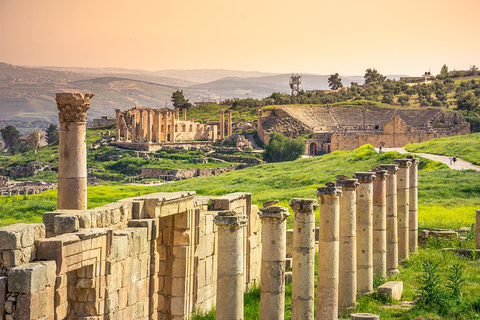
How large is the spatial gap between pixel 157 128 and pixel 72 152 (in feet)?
308

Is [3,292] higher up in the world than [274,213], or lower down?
lower down

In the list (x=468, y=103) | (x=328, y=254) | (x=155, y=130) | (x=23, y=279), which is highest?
(x=468, y=103)

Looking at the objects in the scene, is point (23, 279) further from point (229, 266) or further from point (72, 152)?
point (72, 152)

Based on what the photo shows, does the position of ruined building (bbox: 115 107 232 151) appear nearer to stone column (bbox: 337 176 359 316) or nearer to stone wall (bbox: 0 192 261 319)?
stone wall (bbox: 0 192 261 319)

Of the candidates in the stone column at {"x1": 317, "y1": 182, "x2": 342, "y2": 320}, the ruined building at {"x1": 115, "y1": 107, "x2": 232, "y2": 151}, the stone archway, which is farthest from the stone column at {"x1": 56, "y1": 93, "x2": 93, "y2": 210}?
the stone archway

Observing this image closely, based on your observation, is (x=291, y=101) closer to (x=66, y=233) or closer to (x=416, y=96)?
(x=416, y=96)

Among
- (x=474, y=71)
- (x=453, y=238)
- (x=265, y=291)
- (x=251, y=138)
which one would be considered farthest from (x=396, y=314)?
(x=474, y=71)

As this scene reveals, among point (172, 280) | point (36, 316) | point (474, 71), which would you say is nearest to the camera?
point (36, 316)

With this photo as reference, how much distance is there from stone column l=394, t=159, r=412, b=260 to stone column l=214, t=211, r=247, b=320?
11.6 metres

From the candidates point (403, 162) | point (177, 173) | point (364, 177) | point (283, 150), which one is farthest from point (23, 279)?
point (283, 150)

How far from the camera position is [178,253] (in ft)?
58.1

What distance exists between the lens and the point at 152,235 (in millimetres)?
16078

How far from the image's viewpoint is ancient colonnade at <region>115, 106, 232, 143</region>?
364ft

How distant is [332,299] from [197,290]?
318 centimetres
